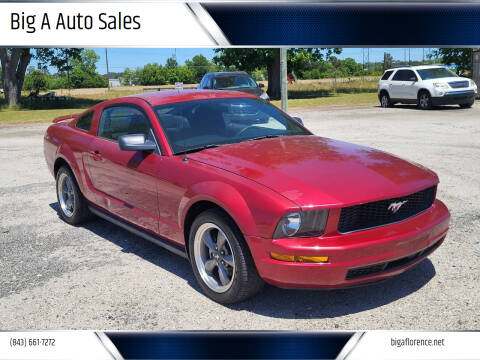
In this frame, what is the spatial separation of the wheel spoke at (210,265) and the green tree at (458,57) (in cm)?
3309

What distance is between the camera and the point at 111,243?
548cm

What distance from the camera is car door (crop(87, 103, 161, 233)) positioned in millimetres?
4605

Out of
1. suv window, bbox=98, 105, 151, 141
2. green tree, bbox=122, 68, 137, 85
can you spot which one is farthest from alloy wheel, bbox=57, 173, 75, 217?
green tree, bbox=122, 68, 137, 85

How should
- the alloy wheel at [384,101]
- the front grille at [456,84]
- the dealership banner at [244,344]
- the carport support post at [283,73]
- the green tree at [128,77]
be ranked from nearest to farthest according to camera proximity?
the dealership banner at [244,344] → the carport support post at [283,73] → the front grille at [456,84] → the alloy wheel at [384,101] → the green tree at [128,77]

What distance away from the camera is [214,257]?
13.1 feet

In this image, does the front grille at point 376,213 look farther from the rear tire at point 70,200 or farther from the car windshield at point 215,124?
the rear tire at point 70,200

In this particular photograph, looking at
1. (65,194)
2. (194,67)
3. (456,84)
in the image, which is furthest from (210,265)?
(194,67)

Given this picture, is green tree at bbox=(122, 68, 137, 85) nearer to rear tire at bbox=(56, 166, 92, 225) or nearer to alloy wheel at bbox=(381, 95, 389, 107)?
alloy wheel at bbox=(381, 95, 389, 107)

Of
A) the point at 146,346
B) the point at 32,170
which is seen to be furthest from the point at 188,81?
the point at 146,346

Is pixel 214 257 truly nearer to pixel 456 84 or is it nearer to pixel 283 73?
pixel 283 73

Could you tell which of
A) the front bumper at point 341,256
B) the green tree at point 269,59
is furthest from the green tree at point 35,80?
the front bumper at point 341,256

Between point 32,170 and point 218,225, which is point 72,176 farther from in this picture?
point 32,170

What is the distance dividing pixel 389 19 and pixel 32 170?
7.14 metres

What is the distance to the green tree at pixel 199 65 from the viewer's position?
48312mm
